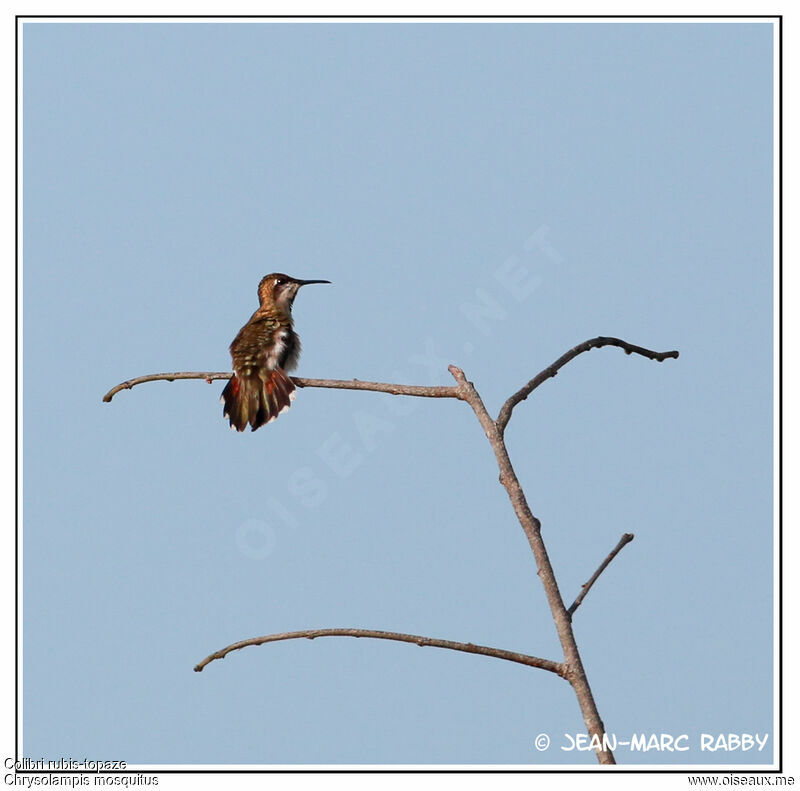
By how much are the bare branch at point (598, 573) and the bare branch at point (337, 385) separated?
3.15ft

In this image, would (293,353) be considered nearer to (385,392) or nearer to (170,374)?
(170,374)

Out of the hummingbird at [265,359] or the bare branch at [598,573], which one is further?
the hummingbird at [265,359]

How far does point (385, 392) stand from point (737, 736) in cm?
220

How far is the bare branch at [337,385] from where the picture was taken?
474 cm

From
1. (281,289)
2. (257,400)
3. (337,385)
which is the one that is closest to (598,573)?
(337,385)

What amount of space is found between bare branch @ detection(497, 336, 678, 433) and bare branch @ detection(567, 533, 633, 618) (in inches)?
28.7

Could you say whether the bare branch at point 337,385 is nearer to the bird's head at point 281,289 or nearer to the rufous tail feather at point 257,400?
the rufous tail feather at point 257,400

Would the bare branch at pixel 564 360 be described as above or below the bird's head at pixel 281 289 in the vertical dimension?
below

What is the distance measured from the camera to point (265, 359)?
6957mm

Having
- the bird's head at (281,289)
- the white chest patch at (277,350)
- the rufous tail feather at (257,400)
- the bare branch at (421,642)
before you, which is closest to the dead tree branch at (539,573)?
the bare branch at (421,642)

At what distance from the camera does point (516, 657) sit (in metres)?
4.16

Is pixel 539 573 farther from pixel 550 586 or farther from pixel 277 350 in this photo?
pixel 277 350

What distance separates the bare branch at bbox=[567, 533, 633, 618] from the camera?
4.36 metres

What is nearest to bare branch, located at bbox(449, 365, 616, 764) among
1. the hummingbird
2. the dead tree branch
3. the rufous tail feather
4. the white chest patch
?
the dead tree branch
